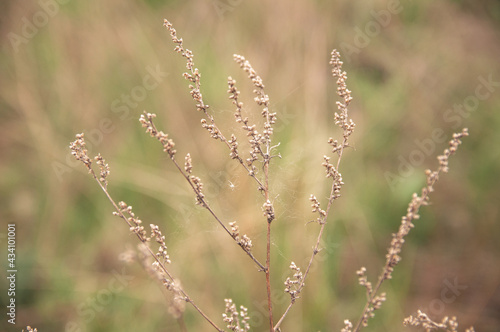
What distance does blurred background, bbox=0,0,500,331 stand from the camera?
177 centimetres

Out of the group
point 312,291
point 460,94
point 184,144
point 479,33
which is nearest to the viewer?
point 312,291

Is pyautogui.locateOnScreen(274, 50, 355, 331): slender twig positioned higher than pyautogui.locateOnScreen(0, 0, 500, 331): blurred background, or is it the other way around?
pyautogui.locateOnScreen(0, 0, 500, 331): blurred background

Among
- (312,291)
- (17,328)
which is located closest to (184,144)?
(312,291)

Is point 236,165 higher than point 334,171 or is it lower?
higher

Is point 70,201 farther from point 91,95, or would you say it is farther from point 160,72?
point 160,72

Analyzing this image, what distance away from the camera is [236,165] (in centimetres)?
163

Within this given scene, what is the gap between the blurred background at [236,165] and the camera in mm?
1771

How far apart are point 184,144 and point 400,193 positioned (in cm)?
106

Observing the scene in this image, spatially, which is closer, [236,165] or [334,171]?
[334,171]

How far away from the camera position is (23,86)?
2.27 meters

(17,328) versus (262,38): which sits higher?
(262,38)

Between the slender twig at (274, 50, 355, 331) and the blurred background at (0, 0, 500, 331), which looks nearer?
the slender twig at (274, 50, 355, 331)

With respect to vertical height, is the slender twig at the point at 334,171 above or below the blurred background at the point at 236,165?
below

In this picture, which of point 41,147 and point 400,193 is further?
point 41,147
